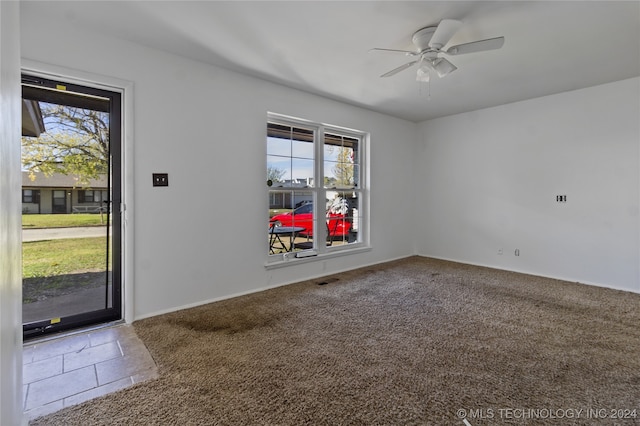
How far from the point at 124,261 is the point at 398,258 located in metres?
4.33

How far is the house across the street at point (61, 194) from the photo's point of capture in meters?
2.47

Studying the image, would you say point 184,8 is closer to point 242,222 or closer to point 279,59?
point 279,59

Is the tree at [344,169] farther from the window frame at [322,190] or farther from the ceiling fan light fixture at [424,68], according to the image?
the ceiling fan light fixture at [424,68]

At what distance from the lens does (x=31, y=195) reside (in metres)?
2.46

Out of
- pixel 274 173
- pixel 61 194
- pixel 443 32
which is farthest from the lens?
pixel 274 173

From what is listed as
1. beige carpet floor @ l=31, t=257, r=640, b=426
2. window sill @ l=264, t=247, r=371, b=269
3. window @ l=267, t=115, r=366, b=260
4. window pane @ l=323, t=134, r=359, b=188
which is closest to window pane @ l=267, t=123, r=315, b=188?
window @ l=267, t=115, r=366, b=260

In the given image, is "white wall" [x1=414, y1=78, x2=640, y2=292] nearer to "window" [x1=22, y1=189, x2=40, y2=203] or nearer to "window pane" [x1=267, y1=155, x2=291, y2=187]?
"window pane" [x1=267, y1=155, x2=291, y2=187]

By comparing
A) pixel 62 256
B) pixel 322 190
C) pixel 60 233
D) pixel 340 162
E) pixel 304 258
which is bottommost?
pixel 304 258

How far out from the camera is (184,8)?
7.54ft

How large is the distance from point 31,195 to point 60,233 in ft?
1.23

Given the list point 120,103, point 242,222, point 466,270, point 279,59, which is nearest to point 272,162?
point 242,222

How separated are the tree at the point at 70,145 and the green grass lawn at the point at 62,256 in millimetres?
554

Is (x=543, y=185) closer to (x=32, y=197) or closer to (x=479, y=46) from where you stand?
(x=479, y=46)

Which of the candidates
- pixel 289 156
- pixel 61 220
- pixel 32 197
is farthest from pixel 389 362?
pixel 32 197
